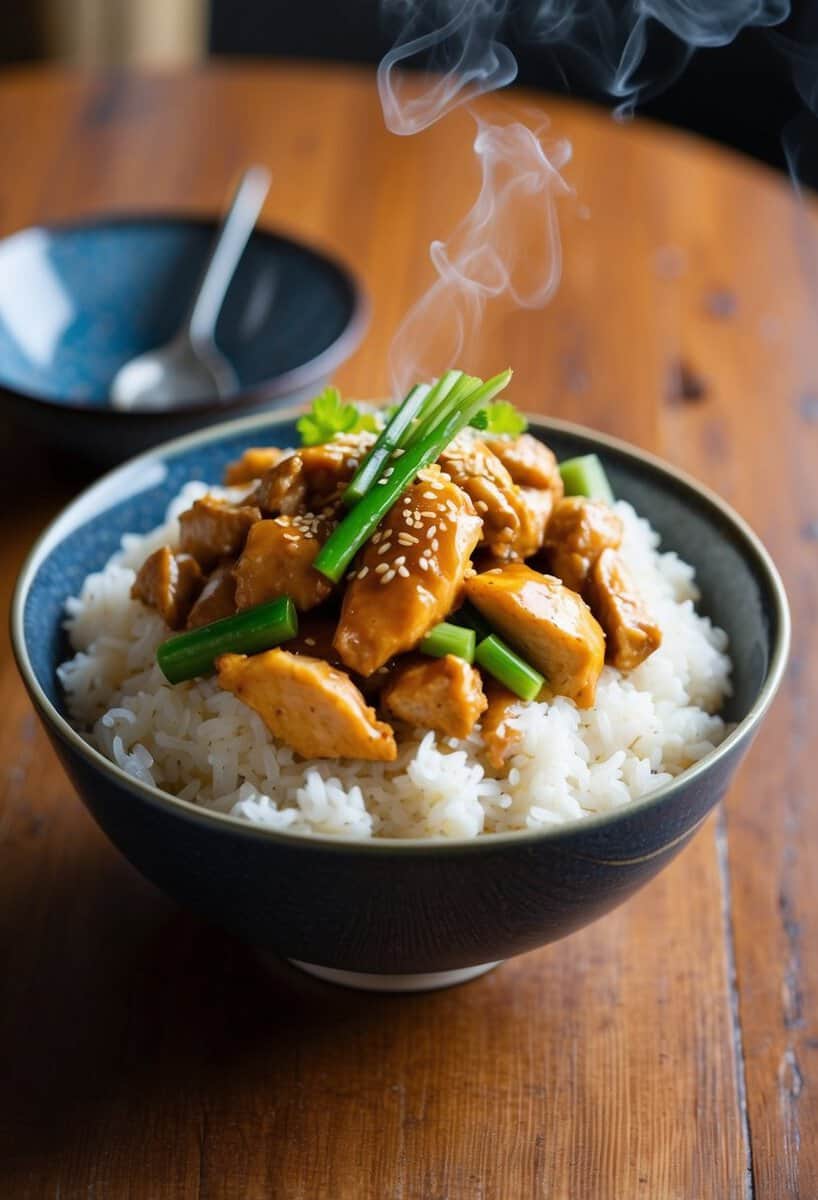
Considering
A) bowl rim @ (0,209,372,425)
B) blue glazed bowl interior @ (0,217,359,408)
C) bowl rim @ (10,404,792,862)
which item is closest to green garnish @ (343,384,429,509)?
bowl rim @ (10,404,792,862)

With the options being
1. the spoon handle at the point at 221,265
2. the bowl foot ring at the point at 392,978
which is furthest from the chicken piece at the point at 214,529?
the spoon handle at the point at 221,265

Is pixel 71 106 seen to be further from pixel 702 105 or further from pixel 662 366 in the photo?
pixel 702 105

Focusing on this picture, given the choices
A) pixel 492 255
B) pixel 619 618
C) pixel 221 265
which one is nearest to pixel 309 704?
pixel 619 618

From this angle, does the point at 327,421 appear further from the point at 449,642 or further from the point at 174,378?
the point at 174,378

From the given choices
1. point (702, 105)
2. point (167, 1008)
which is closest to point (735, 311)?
point (167, 1008)

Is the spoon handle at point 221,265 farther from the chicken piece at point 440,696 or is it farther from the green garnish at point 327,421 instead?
the chicken piece at point 440,696
